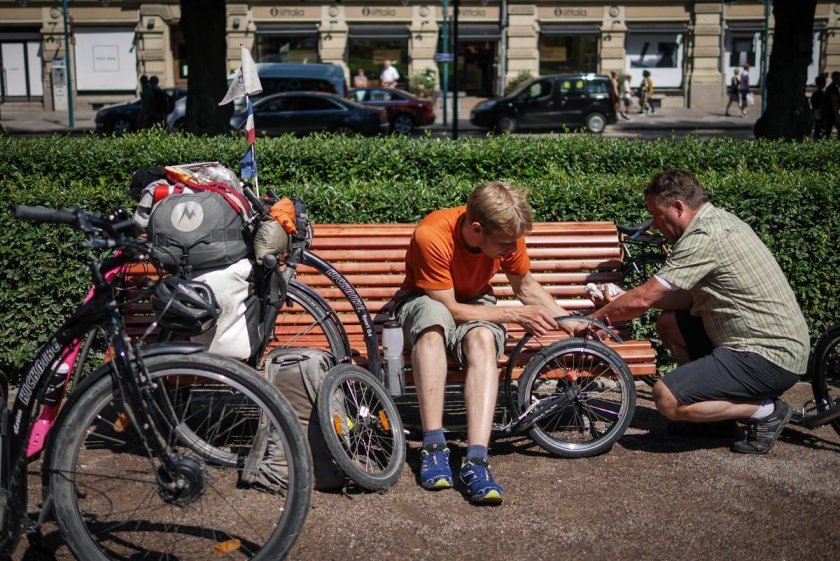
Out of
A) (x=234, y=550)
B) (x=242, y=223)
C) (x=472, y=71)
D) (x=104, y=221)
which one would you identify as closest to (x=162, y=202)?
(x=242, y=223)

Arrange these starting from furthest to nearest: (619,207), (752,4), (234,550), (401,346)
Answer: (752,4)
(619,207)
(401,346)
(234,550)

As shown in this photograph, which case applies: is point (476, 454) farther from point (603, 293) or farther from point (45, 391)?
point (45, 391)

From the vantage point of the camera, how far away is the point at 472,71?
128 ft

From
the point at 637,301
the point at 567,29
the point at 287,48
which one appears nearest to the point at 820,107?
the point at 567,29

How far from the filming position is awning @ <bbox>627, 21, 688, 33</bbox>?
124 ft

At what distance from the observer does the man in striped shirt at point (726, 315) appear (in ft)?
16.0

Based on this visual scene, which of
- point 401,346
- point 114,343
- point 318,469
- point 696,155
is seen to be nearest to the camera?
point 114,343

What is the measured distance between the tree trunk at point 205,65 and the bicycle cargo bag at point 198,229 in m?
10.1

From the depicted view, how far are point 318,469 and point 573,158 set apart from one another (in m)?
5.14

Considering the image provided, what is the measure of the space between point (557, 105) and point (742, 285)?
24236 millimetres

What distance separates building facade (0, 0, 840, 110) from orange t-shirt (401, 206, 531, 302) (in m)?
32.6

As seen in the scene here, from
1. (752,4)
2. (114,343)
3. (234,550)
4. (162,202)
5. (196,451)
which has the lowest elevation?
(234,550)

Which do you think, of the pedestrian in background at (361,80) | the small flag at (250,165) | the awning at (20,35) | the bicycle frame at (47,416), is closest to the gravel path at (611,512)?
the bicycle frame at (47,416)

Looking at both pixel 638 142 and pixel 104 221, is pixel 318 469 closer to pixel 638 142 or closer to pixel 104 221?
pixel 104 221
